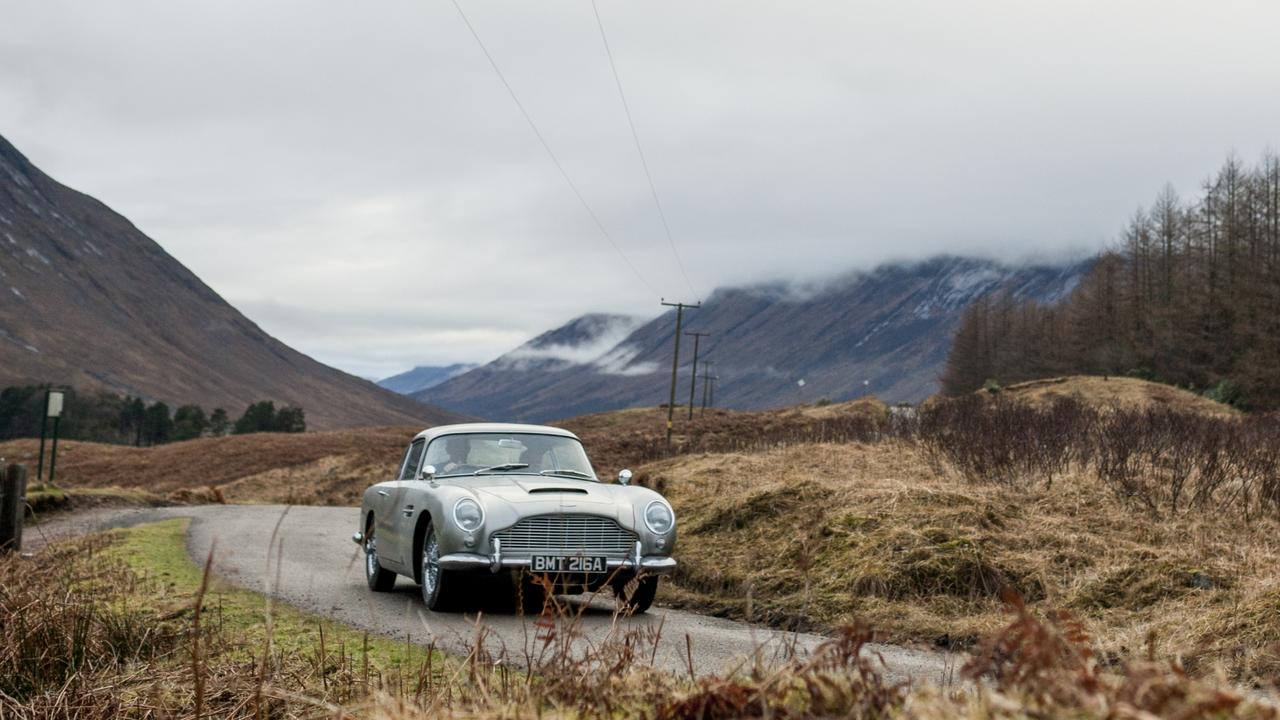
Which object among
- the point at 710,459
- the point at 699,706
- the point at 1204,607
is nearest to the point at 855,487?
the point at 1204,607

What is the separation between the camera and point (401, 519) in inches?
439

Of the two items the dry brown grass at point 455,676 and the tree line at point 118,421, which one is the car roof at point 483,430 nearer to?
the dry brown grass at point 455,676

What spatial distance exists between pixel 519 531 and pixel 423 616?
108 centimetres

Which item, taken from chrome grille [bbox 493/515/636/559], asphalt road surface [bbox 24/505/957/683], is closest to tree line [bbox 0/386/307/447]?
asphalt road surface [bbox 24/505/957/683]

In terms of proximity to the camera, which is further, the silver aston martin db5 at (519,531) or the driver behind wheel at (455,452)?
the driver behind wheel at (455,452)

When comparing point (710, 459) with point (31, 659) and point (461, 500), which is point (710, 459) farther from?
point (31, 659)

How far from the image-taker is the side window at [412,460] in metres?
12.0

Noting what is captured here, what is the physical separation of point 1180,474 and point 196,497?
2839cm

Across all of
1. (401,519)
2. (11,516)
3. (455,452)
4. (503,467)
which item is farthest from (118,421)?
(503,467)

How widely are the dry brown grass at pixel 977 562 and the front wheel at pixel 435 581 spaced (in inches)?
97.8

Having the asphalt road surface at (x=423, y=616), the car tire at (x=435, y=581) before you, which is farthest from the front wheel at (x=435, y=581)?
the asphalt road surface at (x=423, y=616)

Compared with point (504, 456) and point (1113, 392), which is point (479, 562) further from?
point (1113, 392)

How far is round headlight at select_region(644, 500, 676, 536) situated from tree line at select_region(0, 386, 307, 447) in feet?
334

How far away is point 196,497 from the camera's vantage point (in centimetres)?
3406
